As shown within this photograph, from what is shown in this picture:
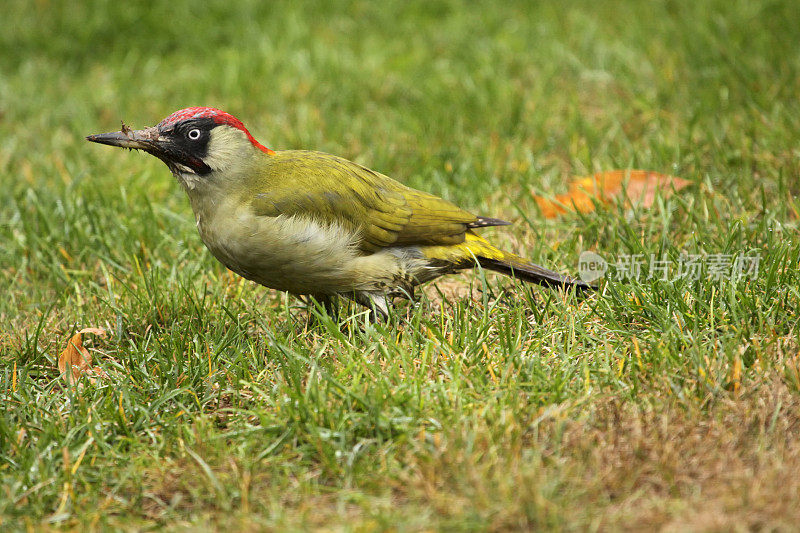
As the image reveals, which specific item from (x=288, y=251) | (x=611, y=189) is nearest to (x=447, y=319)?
(x=288, y=251)

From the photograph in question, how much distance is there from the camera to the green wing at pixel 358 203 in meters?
3.60

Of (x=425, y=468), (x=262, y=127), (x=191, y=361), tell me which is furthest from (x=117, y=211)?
(x=425, y=468)

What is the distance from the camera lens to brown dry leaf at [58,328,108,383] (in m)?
3.37

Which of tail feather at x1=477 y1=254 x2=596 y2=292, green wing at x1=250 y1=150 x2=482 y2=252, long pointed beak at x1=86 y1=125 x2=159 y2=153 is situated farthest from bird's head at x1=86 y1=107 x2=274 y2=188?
tail feather at x1=477 y1=254 x2=596 y2=292

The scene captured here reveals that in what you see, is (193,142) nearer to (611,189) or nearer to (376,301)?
(376,301)

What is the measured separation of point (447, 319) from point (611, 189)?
1.62 meters

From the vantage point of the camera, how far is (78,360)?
3539 millimetres

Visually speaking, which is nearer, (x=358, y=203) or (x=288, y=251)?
(x=288, y=251)

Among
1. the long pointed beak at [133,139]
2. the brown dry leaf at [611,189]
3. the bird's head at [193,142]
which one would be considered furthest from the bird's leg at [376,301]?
the brown dry leaf at [611,189]

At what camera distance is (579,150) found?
206 inches

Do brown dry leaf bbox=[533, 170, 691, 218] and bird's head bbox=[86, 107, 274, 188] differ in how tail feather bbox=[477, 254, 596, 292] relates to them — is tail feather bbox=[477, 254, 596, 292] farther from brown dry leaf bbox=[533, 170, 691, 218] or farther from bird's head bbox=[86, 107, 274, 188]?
bird's head bbox=[86, 107, 274, 188]

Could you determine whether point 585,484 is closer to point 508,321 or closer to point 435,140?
point 508,321

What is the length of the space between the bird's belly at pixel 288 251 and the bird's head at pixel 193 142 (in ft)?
0.79

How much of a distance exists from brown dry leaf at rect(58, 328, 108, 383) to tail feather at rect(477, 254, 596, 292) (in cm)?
165
